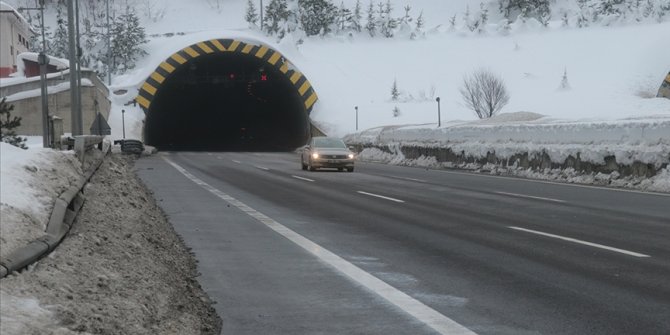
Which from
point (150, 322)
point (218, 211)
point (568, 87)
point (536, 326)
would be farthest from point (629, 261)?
point (568, 87)

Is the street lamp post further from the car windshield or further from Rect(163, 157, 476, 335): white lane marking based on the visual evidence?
Rect(163, 157, 476, 335): white lane marking

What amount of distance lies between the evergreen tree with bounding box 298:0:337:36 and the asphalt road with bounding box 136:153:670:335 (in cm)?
9652

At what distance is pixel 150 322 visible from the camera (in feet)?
16.4

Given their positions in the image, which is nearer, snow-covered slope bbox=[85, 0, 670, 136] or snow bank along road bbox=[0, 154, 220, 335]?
snow bank along road bbox=[0, 154, 220, 335]

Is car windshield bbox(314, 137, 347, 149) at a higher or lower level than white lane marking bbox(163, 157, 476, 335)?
higher

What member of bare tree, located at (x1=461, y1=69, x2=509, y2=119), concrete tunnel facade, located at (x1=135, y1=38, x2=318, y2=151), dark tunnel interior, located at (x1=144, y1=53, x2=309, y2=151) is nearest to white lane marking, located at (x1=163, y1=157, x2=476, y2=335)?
concrete tunnel facade, located at (x1=135, y1=38, x2=318, y2=151)

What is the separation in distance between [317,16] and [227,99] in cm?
3637

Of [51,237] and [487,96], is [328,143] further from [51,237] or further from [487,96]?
[487,96]

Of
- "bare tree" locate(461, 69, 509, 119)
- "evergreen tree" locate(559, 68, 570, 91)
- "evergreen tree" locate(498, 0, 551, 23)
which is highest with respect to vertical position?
"evergreen tree" locate(498, 0, 551, 23)

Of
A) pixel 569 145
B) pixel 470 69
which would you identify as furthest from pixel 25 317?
pixel 470 69

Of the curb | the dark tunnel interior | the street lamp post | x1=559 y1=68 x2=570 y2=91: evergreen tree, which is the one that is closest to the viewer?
the curb

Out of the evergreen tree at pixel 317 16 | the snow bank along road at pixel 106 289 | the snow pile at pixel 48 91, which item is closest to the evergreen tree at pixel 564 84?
the evergreen tree at pixel 317 16

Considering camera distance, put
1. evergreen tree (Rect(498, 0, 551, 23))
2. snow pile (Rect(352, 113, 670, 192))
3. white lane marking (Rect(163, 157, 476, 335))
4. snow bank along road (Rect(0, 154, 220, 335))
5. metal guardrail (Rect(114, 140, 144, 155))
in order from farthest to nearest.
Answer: evergreen tree (Rect(498, 0, 551, 23)) < metal guardrail (Rect(114, 140, 144, 155)) < snow pile (Rect(352, 113, 670, 192)) < white lane marking (Rect(163, 157, 476, 335)) < snow bank along road (Rect(0, 154, 220, 335))

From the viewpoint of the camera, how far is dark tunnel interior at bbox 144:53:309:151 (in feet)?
208
